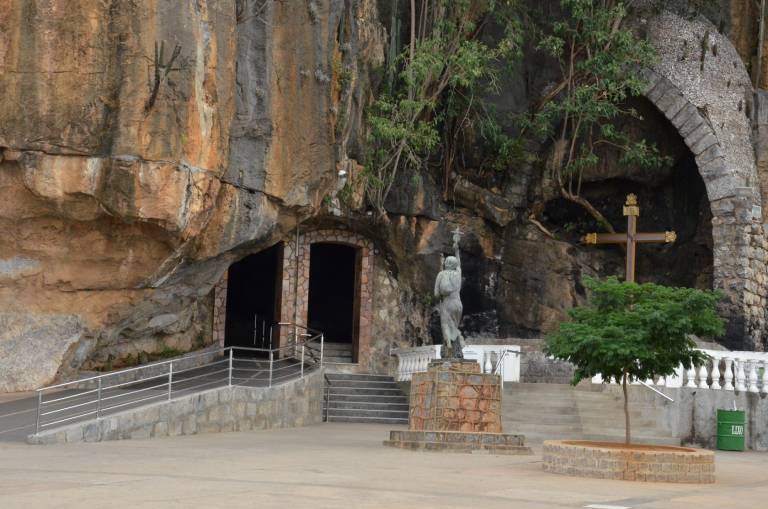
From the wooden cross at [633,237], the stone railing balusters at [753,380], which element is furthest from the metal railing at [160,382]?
the stone railing balusters at [753,380]

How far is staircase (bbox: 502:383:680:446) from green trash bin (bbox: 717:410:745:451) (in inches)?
23.9

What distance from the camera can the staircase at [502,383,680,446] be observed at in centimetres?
1518

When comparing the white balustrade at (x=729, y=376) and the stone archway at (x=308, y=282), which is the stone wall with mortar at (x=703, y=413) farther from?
the stone archway at (x=308, y=282)

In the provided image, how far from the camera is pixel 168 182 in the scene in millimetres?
14477

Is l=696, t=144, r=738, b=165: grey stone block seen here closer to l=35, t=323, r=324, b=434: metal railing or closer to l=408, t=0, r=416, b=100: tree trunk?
l=408, t=0, r=416, b=100: tree trunk

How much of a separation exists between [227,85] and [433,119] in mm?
6688

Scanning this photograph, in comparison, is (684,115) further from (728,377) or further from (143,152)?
(143,152)

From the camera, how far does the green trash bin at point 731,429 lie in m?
14.8

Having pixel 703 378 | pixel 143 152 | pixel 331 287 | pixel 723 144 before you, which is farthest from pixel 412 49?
pixel 331 287

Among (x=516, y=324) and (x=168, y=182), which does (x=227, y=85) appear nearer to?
(x=168, y=182)

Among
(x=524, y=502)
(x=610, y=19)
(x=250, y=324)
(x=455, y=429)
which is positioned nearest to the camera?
(x=524, y=502)

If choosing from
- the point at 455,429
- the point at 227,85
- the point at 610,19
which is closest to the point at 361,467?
the point at 455,429

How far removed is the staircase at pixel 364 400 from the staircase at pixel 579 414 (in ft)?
6.86

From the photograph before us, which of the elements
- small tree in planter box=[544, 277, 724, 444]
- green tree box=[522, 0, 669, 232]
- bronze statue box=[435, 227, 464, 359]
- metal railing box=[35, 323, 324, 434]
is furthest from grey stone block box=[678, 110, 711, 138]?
small tree in planter box=[544, 277, 724, 444]
